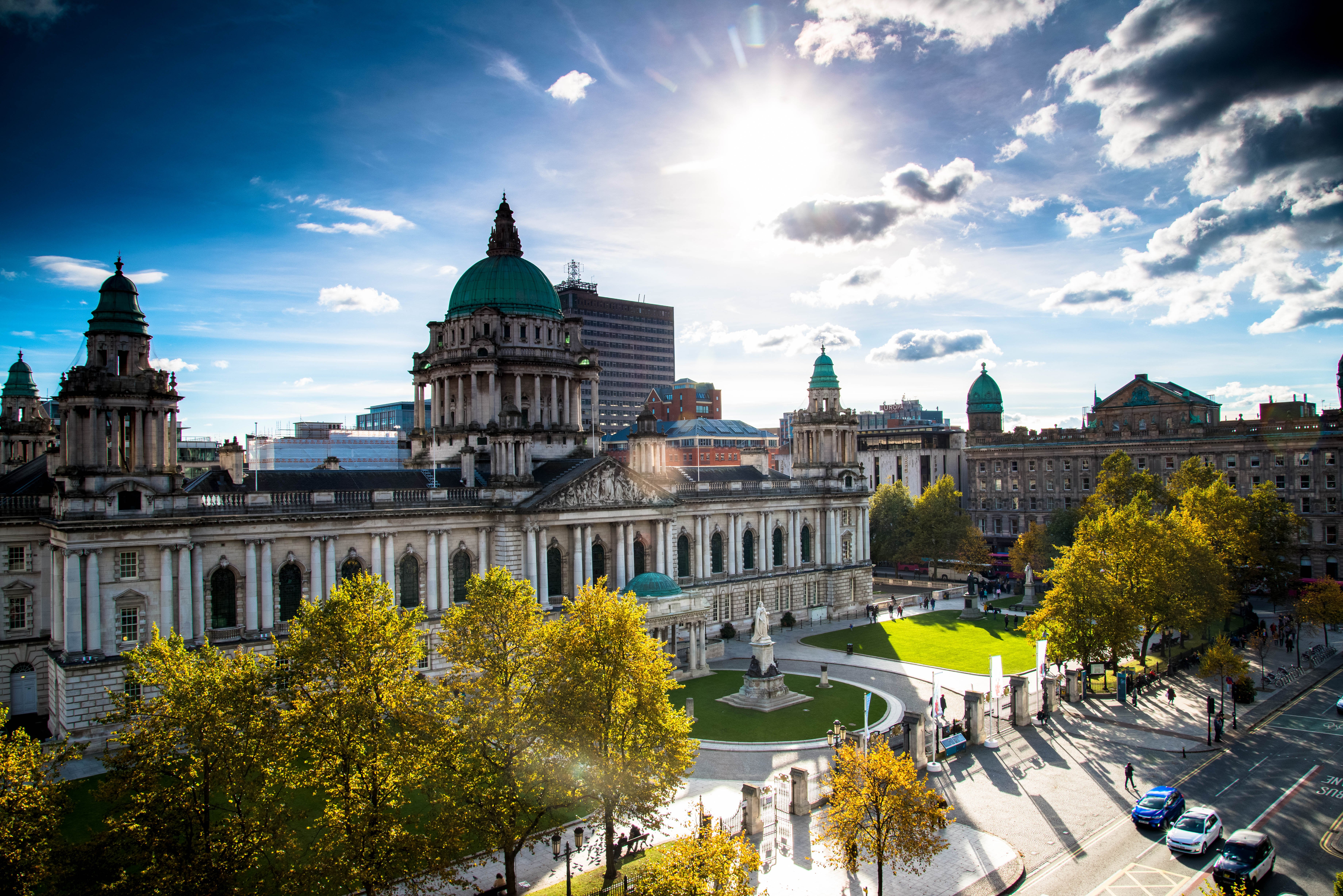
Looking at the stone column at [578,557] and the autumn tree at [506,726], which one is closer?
the autumn tree at [506,726]

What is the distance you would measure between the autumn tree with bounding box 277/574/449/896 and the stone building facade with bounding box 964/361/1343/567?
314 feet

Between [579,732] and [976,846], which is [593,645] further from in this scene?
[976,846]

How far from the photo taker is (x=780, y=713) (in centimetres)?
5025

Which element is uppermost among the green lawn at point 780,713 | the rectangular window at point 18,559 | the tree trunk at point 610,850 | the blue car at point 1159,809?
the rectangular window at point 18,559

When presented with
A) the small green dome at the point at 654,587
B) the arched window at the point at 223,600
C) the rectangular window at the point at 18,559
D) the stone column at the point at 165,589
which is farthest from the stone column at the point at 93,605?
the small green dome at the point at 654,587

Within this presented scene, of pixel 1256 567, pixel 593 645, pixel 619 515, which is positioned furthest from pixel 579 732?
pixel 1256 567

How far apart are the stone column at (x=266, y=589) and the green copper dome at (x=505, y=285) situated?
98.9 feet

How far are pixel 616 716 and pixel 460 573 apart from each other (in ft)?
107

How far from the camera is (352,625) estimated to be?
28.6m

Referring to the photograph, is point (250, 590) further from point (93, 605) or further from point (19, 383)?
point (19, 383)

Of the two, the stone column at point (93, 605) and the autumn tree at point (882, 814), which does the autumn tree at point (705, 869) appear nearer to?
the autumn tree at point (882, 814)

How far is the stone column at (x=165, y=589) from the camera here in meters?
47.3

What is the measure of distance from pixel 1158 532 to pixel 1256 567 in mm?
22782

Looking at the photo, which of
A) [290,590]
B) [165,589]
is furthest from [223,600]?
[290,590]
